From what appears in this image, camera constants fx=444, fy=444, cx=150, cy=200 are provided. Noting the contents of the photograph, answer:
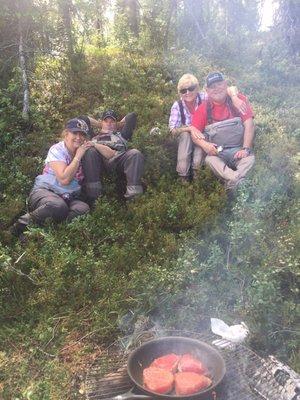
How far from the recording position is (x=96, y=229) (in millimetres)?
6473

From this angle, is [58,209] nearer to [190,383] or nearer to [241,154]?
[241,154]

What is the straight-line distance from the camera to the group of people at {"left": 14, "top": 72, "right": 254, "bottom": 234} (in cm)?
650

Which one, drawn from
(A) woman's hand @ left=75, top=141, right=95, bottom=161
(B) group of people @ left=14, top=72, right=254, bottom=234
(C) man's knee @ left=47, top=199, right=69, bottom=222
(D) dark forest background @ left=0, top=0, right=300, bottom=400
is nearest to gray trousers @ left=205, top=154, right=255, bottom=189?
(B) group of people @ left=14, top=72, right=254, bottom=234

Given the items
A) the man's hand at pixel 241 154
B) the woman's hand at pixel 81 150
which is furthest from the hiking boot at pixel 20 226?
the man's hand at pixel 241 154

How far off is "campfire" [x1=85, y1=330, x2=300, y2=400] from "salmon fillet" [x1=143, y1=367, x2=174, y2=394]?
0.11 meters

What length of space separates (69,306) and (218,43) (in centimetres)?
1295

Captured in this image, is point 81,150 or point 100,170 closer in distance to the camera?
point 81,150

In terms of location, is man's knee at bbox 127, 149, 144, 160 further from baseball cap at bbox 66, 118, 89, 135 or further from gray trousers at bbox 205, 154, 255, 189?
gray trousers at bbox 205, 154, 255, 189

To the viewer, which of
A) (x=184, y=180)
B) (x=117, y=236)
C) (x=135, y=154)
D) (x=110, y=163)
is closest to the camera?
(x=117, y=236)

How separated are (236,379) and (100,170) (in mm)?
4116

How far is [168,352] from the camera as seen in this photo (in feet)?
13.8

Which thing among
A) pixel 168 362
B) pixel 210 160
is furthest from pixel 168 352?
pixel 210 160

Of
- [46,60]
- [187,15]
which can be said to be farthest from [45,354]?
[187,15]

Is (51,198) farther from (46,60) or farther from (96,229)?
(46,60)
